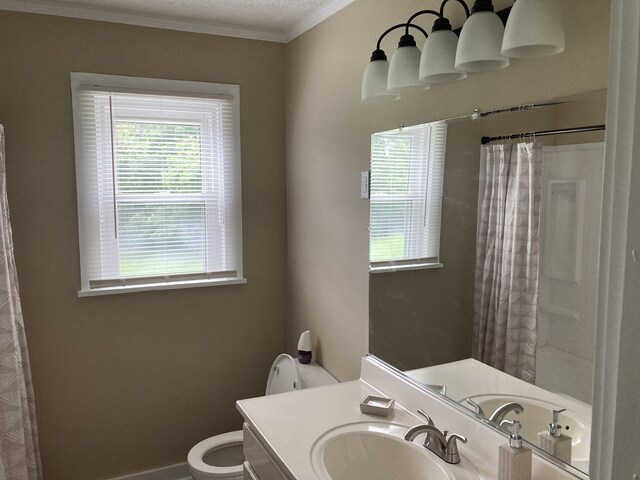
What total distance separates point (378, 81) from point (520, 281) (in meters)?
0.87

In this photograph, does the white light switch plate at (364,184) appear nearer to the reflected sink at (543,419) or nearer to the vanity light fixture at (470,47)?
the vanity light fixture at (470,47)

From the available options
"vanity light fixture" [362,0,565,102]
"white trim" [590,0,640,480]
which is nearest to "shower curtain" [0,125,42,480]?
"vanity light fixture" [362,0,565,102]

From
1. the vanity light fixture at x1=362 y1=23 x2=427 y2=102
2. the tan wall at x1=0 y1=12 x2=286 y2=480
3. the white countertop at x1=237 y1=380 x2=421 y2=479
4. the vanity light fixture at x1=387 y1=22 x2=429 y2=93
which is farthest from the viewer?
the tan wall at x1=0 y1=12 x2=286 y2=480

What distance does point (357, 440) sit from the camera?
5.24 ft

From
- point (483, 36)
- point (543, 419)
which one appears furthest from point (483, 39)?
point (543, 419)

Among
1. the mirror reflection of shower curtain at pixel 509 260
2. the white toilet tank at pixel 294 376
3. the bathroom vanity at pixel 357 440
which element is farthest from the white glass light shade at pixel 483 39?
the white toilet tank at pixel 294 376

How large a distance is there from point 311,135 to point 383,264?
90 cm

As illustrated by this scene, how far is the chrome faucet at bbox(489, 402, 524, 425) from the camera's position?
1403 mm

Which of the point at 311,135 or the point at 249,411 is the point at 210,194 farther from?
the point at 249,411

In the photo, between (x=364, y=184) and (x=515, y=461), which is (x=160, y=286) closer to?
(x=364, y=184)

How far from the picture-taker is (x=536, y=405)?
4.44 feet

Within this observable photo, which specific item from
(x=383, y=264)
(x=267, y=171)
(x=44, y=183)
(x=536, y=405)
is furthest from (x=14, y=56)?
(x=536, y=405)

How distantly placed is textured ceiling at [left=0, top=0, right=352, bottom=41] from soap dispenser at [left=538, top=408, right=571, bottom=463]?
1790 mm

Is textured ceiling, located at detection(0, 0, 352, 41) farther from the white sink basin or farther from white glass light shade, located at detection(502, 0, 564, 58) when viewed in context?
the white sink basin
